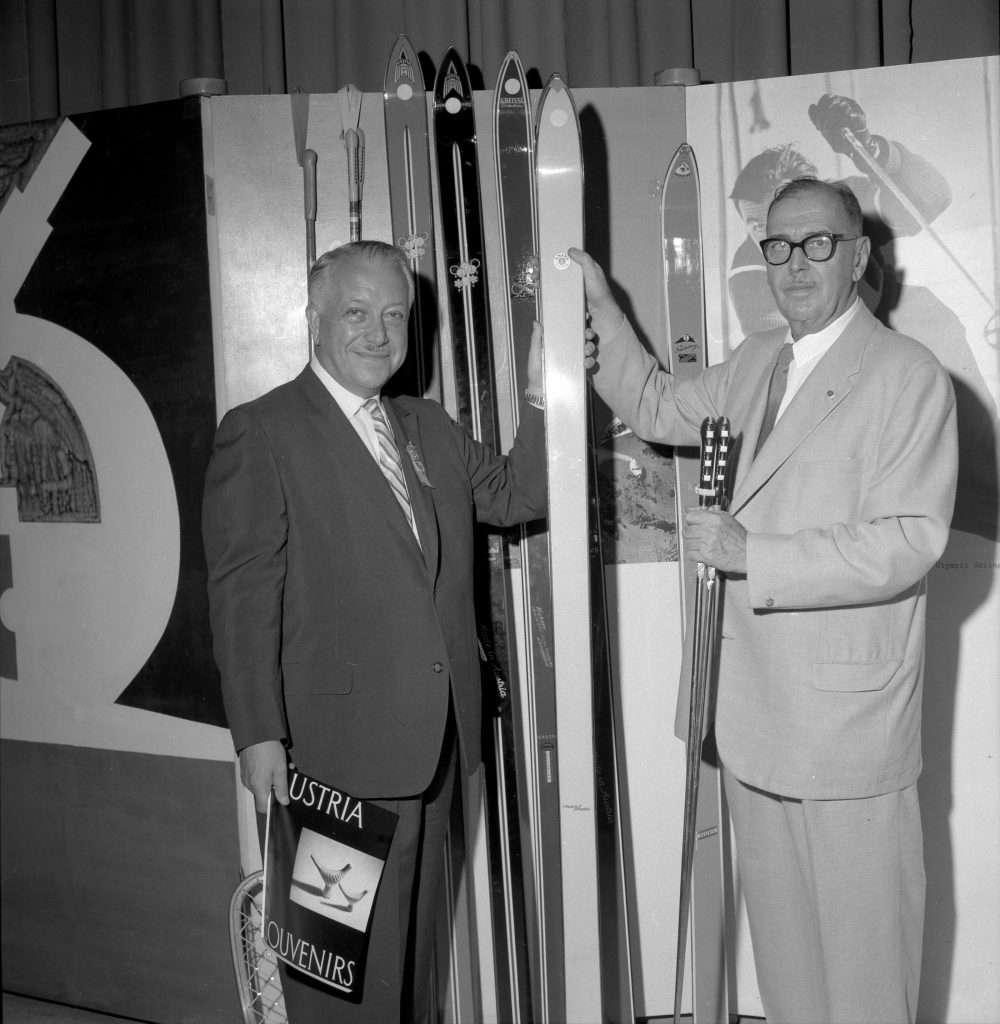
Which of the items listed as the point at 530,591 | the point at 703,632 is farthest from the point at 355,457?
the point at 703,632

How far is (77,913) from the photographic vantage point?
2.49 m

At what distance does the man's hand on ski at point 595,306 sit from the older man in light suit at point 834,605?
1.13 ft

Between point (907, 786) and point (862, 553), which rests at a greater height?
point (862, 553)

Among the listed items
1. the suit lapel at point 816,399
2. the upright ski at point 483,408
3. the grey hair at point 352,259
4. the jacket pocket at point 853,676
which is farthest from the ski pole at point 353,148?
the jacket pocket at point 853,676

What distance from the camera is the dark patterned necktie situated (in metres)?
1.85

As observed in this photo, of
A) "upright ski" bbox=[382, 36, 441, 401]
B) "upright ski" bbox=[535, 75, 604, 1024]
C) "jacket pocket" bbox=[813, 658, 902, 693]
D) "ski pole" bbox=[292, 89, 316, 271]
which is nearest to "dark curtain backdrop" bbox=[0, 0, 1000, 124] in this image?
"upright ski" bbox=[382, 36, 441, 401]

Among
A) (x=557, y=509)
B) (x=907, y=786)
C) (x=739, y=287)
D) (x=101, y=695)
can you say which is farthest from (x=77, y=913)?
(x=739, y=287)

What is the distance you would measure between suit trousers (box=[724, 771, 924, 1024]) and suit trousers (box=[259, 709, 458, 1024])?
57cm

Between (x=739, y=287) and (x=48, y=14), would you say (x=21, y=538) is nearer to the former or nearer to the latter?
(x=48, y=14)

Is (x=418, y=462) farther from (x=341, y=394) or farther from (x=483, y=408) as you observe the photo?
(x=483, y=408)

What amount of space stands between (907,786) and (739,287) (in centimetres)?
113

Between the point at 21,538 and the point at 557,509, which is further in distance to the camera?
the point at 21,538

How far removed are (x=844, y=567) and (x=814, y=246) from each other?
1.89 ft

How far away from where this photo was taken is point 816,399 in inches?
68.7
